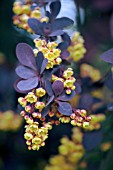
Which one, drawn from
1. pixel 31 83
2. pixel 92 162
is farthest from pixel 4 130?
pixel 31 83

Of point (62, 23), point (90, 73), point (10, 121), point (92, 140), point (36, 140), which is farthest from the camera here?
point (10, 121)

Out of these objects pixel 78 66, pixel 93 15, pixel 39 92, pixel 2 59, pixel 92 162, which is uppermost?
pixel 93 15

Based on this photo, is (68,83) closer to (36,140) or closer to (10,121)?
(36,140)

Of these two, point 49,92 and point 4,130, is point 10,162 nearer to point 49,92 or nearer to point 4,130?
point 4,130

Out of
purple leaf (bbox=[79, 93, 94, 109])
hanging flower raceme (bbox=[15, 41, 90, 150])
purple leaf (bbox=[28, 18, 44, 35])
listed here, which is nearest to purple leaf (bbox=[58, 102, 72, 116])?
hanging flower raceme (bbox=[15, 41, 90, 150])

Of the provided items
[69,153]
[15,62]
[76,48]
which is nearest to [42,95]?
[76,48]

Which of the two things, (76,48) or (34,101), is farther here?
(76,48)

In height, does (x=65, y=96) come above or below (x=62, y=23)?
below
